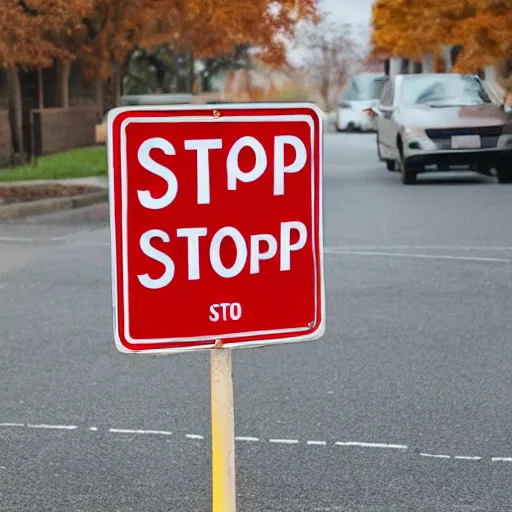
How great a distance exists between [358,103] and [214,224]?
134ft

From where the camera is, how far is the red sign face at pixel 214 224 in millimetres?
3426

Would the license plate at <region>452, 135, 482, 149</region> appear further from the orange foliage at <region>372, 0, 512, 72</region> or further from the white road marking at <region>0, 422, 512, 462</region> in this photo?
the white road marking at <region>0, 422, 512, 462</region>

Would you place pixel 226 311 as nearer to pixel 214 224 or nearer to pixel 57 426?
pixel 214 224

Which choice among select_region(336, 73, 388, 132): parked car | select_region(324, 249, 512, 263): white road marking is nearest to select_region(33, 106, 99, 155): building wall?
select_region(336, 73, 388, 132): parked car

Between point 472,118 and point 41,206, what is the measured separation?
22.8 ft

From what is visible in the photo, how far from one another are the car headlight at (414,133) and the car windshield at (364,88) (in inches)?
988

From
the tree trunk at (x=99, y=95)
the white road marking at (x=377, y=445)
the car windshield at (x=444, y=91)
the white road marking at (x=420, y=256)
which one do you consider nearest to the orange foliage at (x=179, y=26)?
the car windshield at (x=444, y=91)

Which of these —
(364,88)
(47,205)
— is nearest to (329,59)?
(364,88)

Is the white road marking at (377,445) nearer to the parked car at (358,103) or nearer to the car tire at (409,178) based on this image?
the car tire at (409,178)

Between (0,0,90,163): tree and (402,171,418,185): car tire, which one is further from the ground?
(0,0,90,163): tree

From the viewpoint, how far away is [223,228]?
349 centimetres

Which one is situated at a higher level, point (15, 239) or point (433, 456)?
point (433, 456)

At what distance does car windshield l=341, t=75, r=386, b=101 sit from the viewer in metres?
44.6

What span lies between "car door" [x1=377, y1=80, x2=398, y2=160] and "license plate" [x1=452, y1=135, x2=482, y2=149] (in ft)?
4.02
